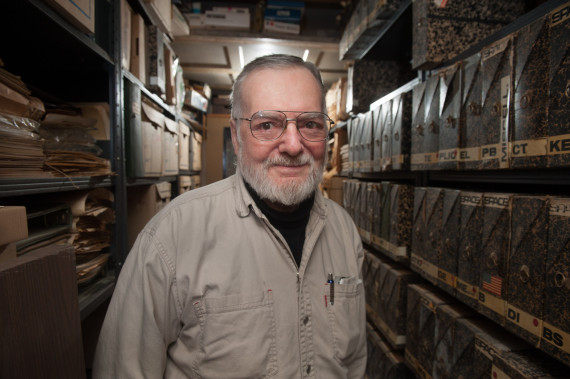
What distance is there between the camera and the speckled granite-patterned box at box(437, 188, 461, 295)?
3.92 feet

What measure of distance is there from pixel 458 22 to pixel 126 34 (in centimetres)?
191

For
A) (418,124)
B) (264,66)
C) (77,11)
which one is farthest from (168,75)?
(418,124)

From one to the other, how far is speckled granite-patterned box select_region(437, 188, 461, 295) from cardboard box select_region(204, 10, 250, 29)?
10.0ft

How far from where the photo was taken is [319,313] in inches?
37.3

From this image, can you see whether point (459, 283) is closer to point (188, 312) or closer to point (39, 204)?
point (188, 312)

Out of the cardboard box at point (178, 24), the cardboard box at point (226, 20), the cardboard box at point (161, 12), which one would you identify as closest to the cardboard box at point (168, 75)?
the cardboard box at point (161, 12)

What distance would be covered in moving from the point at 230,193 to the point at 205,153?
432 centimetres

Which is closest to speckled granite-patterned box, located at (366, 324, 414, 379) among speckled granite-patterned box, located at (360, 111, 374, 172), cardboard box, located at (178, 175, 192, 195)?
speckled granite-patterned box, located at (360, 111, 374, 172)

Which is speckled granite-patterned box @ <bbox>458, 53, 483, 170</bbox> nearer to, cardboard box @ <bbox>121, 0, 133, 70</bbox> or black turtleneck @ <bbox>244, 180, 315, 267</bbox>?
black turtleneck @ <bbox>244, 180, 315, 267</bbox>

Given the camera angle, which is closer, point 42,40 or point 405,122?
point 42,40

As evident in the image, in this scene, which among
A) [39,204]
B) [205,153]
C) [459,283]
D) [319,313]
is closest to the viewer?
[319,313]

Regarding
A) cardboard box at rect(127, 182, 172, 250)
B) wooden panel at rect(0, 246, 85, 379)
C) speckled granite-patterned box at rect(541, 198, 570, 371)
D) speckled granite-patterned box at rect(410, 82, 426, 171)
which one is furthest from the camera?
cardboard box at rect(127, 182, 172, 250)

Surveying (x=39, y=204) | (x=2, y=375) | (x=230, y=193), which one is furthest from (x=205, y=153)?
(x=2, y=375)

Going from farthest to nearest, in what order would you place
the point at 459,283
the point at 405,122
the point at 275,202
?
the point at 405,122 → the point at 459,283 → the point at 275,202
